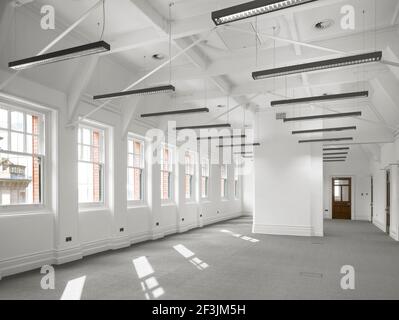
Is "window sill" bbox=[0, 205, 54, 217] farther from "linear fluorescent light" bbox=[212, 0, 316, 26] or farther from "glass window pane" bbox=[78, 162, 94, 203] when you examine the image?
"linear fluorescent light" bbox=[212, 0, 316, 26]

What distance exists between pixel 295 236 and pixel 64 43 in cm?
827

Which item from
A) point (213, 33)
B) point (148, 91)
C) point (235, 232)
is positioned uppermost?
point (213, 33)

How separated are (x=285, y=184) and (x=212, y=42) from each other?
5823mm

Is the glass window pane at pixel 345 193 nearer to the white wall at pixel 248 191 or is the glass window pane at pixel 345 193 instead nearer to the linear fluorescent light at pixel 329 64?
the white wall at pixel 248 191

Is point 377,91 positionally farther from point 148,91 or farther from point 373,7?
point 148,91

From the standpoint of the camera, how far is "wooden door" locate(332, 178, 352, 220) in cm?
1681

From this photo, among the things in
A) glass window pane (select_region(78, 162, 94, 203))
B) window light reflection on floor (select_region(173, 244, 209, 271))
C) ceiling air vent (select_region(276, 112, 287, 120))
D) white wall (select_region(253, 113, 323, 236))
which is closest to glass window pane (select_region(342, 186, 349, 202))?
white wall (select_region(253, 113, 323, 236))

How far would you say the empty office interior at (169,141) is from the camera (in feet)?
16.4

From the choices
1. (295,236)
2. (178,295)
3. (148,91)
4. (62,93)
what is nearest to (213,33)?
(148,91)

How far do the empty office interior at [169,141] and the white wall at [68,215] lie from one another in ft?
0.09

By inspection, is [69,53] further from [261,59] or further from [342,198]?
[342,198]

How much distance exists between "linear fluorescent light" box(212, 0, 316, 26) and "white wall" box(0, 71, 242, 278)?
378 cm

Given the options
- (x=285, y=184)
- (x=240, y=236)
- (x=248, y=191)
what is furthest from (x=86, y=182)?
(x=248, y=191)

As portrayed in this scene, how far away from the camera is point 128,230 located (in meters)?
8.43
